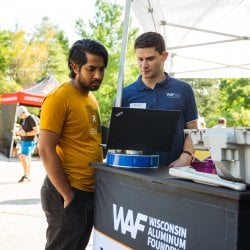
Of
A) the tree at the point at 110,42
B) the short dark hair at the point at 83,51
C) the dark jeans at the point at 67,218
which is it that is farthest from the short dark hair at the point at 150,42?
the tree at the point at 110,42

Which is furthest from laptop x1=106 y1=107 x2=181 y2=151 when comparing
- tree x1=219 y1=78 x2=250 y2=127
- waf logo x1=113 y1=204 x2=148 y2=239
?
tree x1=219 y1=78 x2=250 y2=127

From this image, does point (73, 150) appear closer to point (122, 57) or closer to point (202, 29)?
point (122, 57)

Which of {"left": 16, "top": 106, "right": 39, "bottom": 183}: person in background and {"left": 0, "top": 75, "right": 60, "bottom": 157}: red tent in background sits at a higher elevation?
{"left": 0, "top": 75, "right": 60, "bottom": 157}: red tent in background

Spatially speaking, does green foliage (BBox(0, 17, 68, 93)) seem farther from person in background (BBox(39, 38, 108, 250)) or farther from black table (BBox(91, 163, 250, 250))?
black table (BBox(91, 163, 250, 250))

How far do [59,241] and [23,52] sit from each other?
3933 cm

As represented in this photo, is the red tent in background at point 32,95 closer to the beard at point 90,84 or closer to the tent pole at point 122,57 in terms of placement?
the tent pole at point 122,57

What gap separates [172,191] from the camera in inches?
65.1

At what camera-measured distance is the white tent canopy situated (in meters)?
4.29

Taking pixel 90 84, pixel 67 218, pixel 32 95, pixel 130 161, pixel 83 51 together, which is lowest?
pixel 67 218

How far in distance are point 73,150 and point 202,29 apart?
2.99 metres

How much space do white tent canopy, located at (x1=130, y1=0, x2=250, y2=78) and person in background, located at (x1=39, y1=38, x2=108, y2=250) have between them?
75.2 inches

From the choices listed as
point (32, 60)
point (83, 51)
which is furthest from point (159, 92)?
point (32, 60)

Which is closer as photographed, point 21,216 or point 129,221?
point 129,221

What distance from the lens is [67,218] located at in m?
2.37
